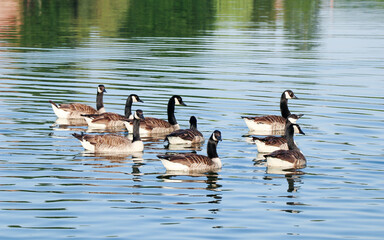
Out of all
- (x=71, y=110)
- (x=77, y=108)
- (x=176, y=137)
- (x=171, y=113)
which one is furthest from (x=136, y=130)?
(x=77, y=108)

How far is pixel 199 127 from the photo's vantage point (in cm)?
3036

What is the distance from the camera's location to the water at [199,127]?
18.3 metres

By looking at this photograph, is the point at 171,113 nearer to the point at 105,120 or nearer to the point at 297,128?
the point at 105,120

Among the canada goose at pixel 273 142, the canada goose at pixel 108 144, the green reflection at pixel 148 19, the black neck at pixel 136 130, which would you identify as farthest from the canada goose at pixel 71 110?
the green reflection at pixel 148 19

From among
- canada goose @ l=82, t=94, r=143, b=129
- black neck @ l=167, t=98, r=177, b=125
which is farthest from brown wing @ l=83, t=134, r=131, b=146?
black neck @ l=167, t=98, r=177, b=125

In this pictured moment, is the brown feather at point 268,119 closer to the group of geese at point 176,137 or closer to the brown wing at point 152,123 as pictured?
the group of geese at point 176,137

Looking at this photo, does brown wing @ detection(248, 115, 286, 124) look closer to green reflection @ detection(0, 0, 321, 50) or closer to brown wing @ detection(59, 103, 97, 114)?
brown wing @ detection(59, 103, 97, 114)

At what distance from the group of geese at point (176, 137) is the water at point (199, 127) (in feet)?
1.61

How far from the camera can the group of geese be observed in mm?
23250

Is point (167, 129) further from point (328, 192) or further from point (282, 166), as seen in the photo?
point (328, 192)

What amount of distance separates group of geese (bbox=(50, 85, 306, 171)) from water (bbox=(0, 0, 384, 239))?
49cm

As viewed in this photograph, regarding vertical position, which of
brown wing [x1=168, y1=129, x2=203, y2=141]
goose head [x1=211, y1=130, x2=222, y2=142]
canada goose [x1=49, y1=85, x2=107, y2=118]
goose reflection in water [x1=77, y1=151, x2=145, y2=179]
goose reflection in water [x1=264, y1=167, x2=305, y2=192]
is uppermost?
goose head [x1=211, y1=130, x2=222, y2=142]

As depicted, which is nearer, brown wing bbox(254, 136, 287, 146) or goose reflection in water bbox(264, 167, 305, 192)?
goose reflection in water bbox(264, 167, 305, 192)

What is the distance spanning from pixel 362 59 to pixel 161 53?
13.9 metres
